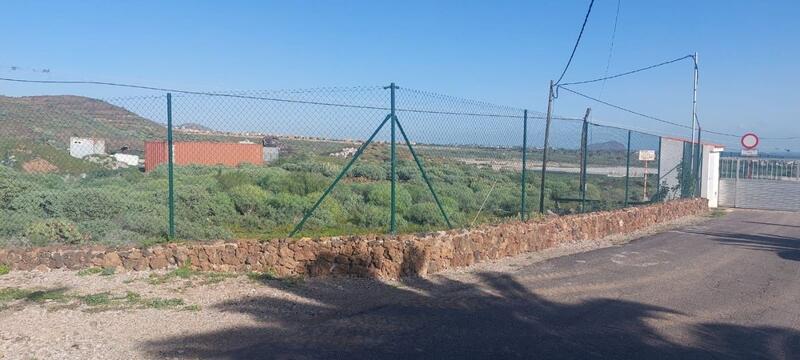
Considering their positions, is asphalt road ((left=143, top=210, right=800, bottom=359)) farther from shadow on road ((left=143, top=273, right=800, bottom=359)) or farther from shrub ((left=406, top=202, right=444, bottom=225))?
shrub ((left=406, top=202, right=444, bottom=225))

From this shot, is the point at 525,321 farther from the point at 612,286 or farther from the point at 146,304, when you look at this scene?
the point at 146,304

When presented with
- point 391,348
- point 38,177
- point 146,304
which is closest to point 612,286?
point 391,348

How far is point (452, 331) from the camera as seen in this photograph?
748 cm

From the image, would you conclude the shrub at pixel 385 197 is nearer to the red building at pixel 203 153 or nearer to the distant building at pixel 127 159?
the red building at pixel 203 153

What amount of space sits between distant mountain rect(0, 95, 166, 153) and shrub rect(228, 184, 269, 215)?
3.94 m

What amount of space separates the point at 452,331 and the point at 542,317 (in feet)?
4.07

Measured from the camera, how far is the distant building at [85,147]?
10.9 m

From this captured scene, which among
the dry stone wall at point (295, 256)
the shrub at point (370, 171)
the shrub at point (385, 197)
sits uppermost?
the shrub at point (370, 171)

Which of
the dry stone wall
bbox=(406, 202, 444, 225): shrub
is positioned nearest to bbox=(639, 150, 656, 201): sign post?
bbox=(406, 202, 444, 225): shrub

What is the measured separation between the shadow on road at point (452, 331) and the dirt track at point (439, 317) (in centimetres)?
2

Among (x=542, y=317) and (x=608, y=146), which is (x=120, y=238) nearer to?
(x=542, y=317)

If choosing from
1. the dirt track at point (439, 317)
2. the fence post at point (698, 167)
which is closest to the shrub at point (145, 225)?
the dirt track at point (439, 317)

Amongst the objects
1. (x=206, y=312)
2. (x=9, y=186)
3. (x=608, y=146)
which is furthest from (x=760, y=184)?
(x=206, y=312)

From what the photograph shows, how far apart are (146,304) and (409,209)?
813 cm
